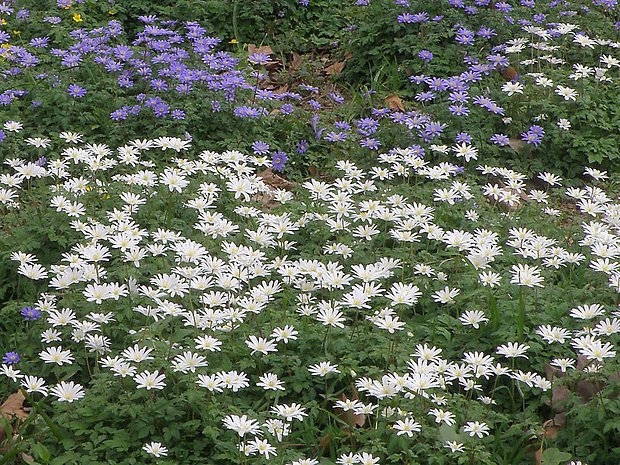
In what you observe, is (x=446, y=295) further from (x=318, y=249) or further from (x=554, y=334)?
(x=318, y=249)

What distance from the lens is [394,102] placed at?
5789 millimetres

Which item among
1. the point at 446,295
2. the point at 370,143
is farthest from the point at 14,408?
the point at 370,143

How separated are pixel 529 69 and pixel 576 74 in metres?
0.51

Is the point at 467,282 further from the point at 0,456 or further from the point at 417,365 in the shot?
the point at 0,456

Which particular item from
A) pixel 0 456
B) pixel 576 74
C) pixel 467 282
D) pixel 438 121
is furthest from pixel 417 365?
pixel 576 74

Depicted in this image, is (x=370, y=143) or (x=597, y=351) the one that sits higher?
(x=597, y=351)

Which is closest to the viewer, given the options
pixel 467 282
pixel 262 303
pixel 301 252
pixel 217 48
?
pixel 262 303

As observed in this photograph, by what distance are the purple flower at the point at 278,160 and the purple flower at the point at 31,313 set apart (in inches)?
80.1

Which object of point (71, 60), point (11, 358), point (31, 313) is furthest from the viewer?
point (71, 60)

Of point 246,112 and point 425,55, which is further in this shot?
point 425,55

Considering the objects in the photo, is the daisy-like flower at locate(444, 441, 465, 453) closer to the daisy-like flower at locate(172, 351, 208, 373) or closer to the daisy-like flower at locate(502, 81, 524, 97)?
the daisy-like flower at locate(172, 351, 208, 373)

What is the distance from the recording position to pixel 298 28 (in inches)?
275

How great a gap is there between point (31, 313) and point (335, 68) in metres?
3.91

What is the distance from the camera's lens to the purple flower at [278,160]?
4984mm
